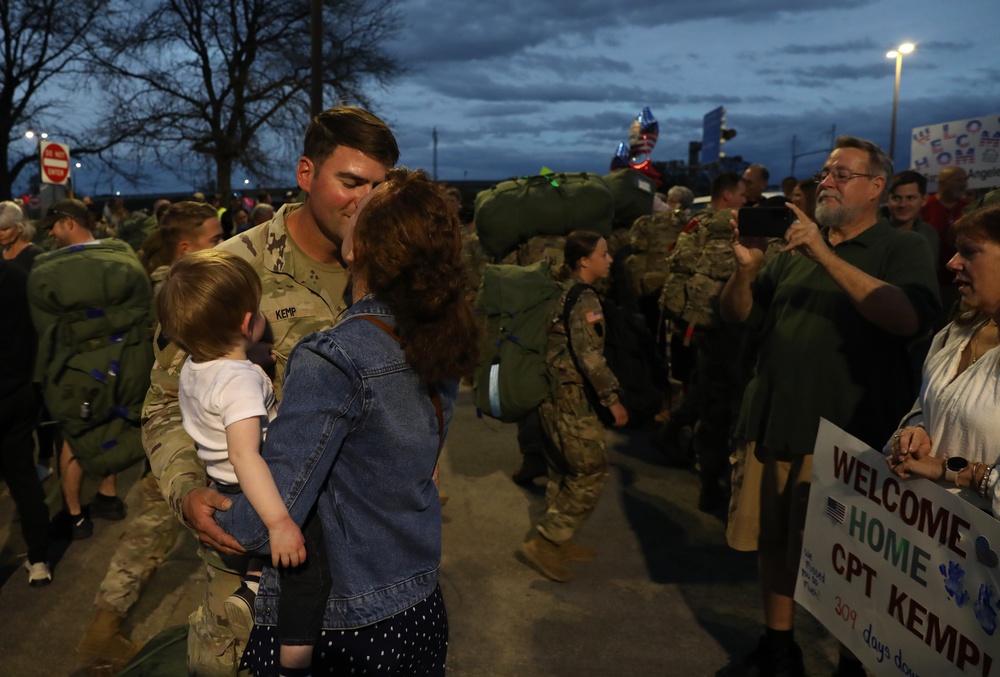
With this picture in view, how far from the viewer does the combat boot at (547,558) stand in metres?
4.85

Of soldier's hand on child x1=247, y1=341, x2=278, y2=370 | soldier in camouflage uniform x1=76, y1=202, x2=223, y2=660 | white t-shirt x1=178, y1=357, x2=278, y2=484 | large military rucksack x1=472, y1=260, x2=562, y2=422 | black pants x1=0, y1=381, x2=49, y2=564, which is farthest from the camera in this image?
large military rucksack x1=472, y1=260, x2=562, y2=422

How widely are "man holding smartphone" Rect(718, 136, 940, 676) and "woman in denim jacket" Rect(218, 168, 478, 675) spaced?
6.47 feet

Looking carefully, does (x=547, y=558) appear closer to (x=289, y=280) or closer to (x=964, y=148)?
(x=289, y=280)

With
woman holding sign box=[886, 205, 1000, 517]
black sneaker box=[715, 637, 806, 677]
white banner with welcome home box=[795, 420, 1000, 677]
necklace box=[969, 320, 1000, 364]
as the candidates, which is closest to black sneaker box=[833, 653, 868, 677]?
black sneaker box=[715, 637, 806, 677]

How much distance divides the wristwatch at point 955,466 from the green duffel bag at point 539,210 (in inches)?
181

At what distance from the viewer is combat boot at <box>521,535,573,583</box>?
4.85 meters

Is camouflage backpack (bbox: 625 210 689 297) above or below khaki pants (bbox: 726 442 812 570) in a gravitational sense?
above

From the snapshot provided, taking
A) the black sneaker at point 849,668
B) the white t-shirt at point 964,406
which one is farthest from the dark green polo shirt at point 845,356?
the black sneaker at point 849,668

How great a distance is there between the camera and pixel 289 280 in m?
2.53

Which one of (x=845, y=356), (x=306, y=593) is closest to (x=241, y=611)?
(x=306, y=593)

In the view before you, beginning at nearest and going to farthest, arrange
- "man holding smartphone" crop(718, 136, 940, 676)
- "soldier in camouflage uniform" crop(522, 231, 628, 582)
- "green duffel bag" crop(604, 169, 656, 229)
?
"man holding smartphone" crop(718, 136, 940, 676) → "soldier in camouflage uniform" crop(522, 231, 628, 582) → "green duffel bag" crop(604, 169, 656, 229)

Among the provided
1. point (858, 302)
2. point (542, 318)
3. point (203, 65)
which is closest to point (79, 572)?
point (542, 318)

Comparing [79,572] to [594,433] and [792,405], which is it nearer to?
[594,433]

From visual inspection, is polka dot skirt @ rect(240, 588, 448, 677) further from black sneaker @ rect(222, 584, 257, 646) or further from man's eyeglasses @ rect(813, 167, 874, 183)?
man's eyeglasses @ rect(813, 167, 874, 183)
